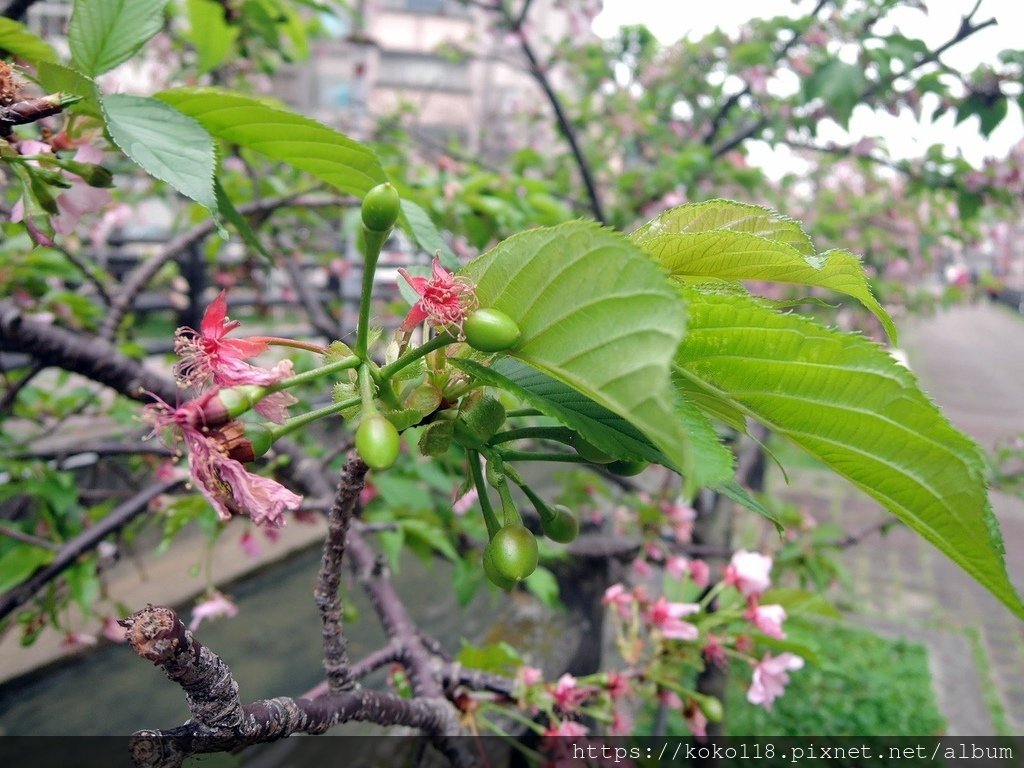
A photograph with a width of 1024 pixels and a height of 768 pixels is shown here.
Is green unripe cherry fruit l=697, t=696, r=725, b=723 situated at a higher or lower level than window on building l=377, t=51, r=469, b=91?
lower

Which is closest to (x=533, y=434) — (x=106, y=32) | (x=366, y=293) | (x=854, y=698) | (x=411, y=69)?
(x=366, y=293)

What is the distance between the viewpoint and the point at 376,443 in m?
Result: 0.30

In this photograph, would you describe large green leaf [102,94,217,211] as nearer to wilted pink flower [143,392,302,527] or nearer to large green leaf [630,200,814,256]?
wilted pink flower [143,392,302,527]

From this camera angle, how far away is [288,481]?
3.28ft

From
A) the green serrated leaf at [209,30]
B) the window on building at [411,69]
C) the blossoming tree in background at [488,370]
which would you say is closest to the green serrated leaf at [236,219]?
the blossoming tree in background at [488,370]

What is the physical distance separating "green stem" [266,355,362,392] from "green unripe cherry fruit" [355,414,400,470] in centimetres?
3

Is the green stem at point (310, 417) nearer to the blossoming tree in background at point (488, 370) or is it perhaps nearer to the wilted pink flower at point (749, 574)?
the blossoming tree in background at point (488, 370)

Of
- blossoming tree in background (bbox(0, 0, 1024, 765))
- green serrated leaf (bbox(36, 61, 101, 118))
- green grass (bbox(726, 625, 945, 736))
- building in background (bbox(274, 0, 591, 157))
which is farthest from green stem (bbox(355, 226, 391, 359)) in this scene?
building in background (bbox(274, 0, 591, 157))

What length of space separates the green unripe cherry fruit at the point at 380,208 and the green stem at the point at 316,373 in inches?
2.7

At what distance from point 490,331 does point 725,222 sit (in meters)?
0.14

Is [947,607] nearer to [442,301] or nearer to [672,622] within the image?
[672,622]

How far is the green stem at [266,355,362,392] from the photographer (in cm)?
30

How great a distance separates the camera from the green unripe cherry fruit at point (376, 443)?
296 millimetres

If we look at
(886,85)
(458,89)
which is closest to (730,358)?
(886,85)
